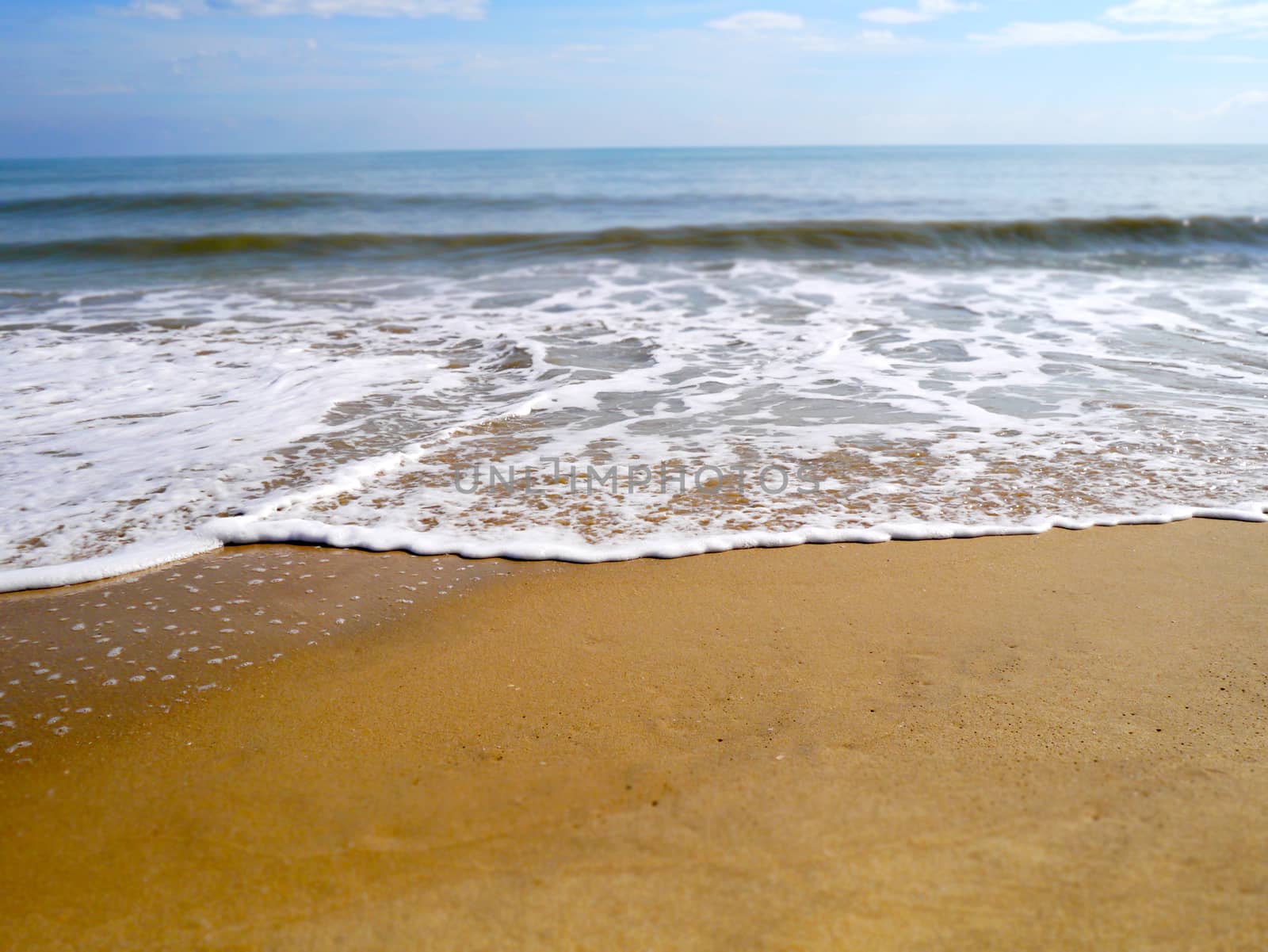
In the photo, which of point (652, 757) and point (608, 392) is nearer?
point (652, 757)

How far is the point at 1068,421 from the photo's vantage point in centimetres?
491

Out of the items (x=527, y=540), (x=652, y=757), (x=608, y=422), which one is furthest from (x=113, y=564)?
(x=608, y=422)

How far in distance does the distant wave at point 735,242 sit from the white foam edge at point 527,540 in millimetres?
10632

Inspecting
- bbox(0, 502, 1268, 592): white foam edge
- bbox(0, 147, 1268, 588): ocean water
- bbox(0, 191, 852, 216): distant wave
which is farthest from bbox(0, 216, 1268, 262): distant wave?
bbox(0, 502, 1268, 592): white foam edge

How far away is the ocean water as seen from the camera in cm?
369

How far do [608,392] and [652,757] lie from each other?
3.77 metres

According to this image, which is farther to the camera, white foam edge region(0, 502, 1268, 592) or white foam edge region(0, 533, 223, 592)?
white foam edge region(0, 502, 1268, 592)

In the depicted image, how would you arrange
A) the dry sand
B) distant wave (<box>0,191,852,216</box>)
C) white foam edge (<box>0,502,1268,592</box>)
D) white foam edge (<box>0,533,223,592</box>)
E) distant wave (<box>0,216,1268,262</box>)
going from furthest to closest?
distant wave (<box>0,191,852,216</box>) < distant wave (<box>0,216,1268,262</box>) < white foam edge (<box>0,502,1268,592</box>) < white foam edge (<box>0,533,223,592</box>) < the dry sand

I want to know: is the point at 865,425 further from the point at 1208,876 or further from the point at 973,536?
the point at 1208,876

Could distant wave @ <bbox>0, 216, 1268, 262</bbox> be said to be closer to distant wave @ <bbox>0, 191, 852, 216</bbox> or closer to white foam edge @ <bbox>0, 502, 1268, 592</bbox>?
distant wave @ <bbox>0, 191, 852, 216</bbox>

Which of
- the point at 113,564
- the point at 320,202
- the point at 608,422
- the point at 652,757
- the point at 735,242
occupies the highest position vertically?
the point at 320,202

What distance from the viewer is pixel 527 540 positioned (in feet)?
11.4

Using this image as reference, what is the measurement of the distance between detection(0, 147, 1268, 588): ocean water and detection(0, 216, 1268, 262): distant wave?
0.10 m

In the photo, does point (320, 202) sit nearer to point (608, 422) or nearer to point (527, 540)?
point (608, 422)
